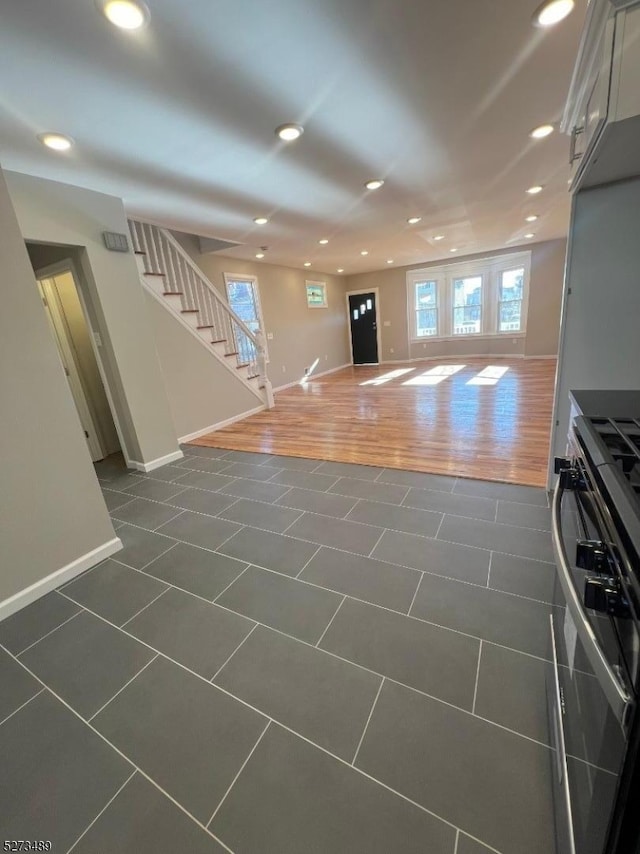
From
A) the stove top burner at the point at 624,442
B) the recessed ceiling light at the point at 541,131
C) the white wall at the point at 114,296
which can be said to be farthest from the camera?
the white wall at the point at 114,296

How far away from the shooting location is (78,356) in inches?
149

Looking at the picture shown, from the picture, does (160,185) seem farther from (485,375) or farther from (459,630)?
(485,375)

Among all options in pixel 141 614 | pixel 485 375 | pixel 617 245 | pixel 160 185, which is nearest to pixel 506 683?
pixel 141 614

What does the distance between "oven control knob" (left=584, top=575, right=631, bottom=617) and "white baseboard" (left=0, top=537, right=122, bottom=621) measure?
7.91 feet

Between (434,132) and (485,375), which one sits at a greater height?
(434,132)

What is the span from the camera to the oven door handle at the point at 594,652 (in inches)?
17.9

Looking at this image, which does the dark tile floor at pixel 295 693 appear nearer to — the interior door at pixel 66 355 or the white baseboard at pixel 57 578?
the white baseboard at pixel 57 578

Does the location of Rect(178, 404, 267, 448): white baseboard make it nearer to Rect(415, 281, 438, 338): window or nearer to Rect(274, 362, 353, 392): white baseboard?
Rect(274, 362, 353, 392): white baseboard

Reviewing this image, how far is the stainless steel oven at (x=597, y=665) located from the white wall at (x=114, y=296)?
349cm

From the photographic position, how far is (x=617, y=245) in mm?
1830

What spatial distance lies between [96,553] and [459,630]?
2.06 m

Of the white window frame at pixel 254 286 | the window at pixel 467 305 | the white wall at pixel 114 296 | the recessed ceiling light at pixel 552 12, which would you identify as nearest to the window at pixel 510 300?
the window at pixel 467 305

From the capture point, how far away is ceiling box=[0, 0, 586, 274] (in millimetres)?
1428

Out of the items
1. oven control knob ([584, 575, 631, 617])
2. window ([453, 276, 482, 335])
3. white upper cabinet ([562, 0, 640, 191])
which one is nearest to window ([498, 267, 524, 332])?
window ([453, 276, 482, 335])
